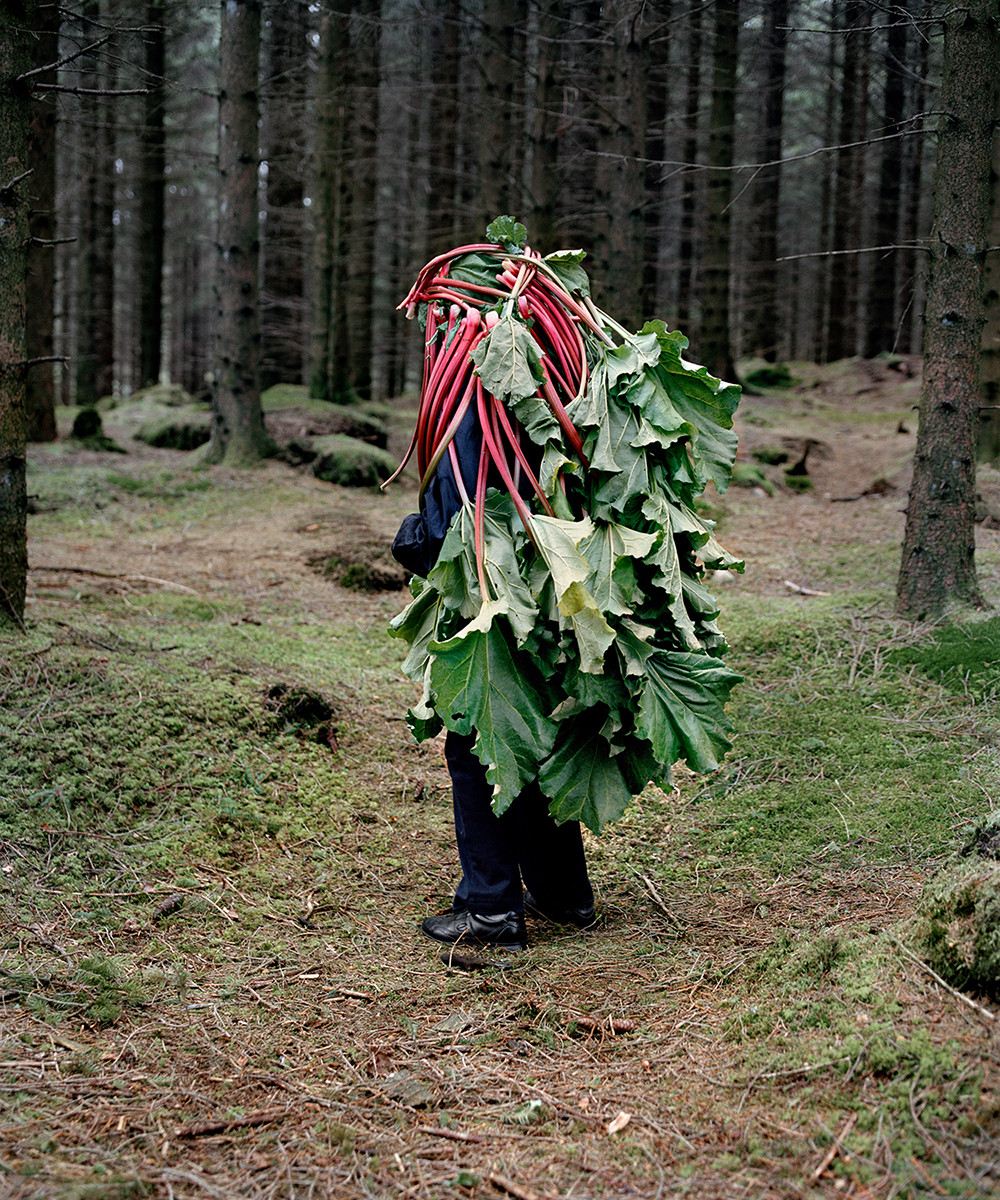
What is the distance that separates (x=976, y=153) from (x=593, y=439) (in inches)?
145

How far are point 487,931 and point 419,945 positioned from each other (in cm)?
24

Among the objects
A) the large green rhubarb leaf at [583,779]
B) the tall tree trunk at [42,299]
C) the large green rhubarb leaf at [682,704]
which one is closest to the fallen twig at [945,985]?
the large green rhubarb leaf at [682,704]

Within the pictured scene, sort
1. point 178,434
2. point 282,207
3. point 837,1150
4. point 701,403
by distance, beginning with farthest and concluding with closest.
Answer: point 282,207 < point 178,434 < point 701,403 < point 837,1150

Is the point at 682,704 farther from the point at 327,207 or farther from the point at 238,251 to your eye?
the point at 327,207

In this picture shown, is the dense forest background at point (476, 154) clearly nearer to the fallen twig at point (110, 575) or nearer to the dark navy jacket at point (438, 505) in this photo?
the dark navy jacket at point (438, 505)

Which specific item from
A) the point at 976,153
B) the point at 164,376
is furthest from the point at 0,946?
the point at 164,376

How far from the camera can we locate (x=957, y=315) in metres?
5.14

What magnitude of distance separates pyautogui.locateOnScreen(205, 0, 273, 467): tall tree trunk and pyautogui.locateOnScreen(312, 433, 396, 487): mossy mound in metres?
0.72

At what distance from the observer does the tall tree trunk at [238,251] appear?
35.2 feet

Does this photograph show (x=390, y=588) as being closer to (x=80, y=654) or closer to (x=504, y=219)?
(x=80, y=654)

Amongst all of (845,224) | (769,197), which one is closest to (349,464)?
(769,197)

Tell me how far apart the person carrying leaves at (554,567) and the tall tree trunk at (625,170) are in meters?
6.73

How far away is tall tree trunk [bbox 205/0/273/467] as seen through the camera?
1073 cm

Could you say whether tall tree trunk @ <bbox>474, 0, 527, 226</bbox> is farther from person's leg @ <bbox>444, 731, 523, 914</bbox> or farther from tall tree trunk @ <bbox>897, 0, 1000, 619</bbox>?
person's leg @ <bbox>444, 731, 523, 914</bbox>
